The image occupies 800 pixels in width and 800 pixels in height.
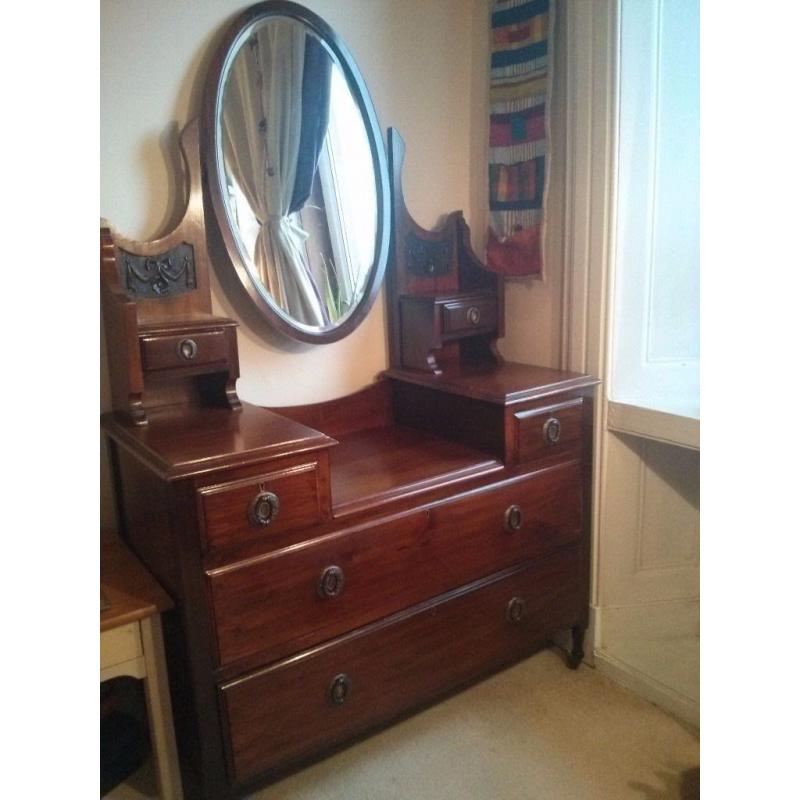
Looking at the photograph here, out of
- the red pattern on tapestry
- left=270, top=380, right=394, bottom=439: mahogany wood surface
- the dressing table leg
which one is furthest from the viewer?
the red pattern on tapestry

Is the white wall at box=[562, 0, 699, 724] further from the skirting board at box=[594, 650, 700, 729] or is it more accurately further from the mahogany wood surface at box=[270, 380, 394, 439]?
the mahogany wood surface at box=[270, 380, 394, 439]

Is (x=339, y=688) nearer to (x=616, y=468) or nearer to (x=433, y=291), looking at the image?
(x=616, y=468)

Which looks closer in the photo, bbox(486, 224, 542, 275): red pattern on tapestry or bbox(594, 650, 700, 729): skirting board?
bbox(594, 650, 700, 729): skirting board

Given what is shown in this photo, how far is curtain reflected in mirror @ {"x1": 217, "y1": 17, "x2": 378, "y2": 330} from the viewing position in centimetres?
168

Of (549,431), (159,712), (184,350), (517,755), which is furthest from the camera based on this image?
(549,431)

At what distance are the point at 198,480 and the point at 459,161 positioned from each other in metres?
1.32

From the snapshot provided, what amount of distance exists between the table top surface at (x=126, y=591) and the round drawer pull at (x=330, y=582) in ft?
0.97

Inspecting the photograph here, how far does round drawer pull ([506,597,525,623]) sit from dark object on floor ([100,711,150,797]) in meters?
0.92

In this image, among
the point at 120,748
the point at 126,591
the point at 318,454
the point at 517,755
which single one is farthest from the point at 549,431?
the point at 120,748

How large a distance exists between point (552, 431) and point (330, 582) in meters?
0.70

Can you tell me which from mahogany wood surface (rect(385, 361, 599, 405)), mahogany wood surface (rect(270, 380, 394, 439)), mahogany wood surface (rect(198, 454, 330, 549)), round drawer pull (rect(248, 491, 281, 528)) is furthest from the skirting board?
round drawer pull (rect(248, 491, 281, 528))

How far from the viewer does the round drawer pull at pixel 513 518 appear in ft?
5.80

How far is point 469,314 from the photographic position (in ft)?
6.53
